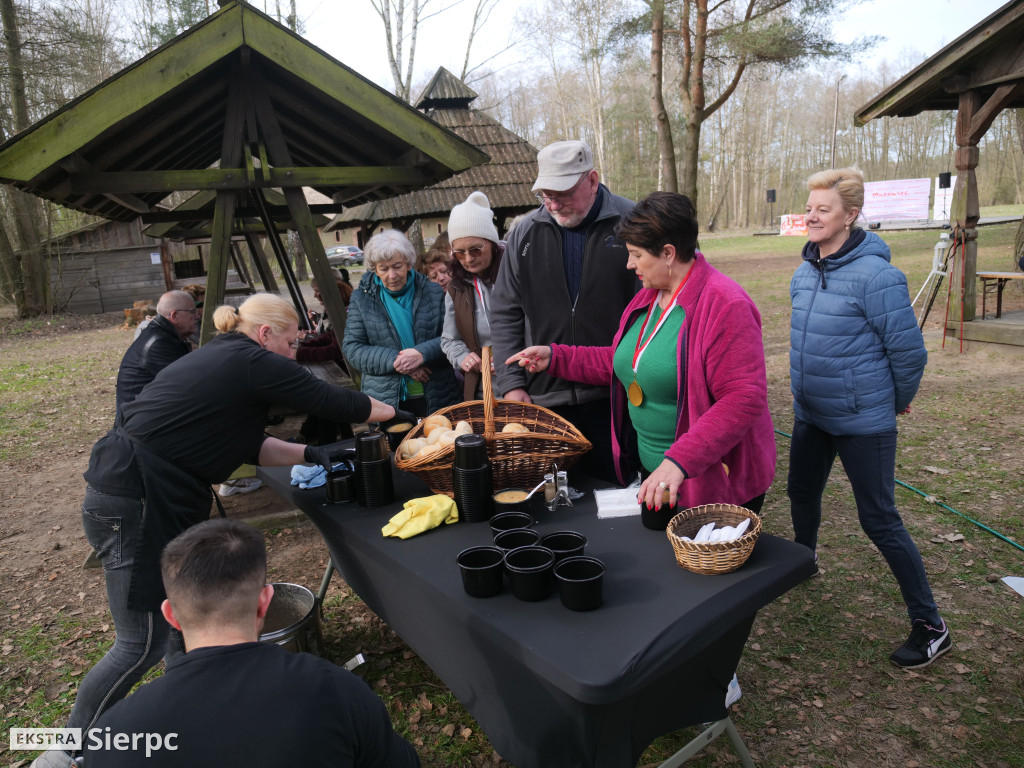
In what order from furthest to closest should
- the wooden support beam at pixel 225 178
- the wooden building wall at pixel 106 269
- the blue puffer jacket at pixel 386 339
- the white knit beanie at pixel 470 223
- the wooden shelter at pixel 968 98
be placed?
the wooden building wall at pixel 106 269
the wooden shelter at pixel 968 98
the wooden support beam at pixel 225 178
the blue puffer jacket at pixel 386 339
the white knit beanie at pixel 470 223

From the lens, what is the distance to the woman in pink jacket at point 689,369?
2.01 m

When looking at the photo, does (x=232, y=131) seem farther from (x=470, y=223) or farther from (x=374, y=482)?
(x=374, y=482)

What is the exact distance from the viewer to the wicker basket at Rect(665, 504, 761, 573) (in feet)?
5.57

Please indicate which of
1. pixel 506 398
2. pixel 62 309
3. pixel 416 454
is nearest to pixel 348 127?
pixel 506 398

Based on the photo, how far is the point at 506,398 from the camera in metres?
2.83

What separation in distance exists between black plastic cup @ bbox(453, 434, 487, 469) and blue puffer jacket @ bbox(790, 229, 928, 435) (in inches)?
59.3

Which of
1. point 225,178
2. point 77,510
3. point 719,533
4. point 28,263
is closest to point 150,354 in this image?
point 225,178

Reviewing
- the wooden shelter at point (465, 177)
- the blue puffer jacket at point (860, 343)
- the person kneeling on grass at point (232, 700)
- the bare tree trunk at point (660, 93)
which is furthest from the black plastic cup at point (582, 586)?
the bare tree trunk at point (660, 93)

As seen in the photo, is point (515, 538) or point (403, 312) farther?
point (403, 312)

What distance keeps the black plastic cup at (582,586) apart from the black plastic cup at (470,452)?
54 cm

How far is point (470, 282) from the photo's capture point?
3.67m

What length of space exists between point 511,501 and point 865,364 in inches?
61.3

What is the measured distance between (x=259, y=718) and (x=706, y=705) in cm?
124

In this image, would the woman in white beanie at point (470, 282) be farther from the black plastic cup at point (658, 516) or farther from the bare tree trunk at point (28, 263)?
the bare tree trunk at point (28, 263)
